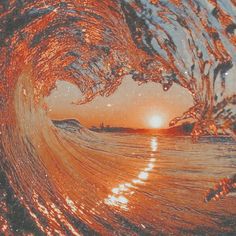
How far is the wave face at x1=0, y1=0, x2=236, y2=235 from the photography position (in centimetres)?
321

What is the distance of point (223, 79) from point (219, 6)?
729 mm

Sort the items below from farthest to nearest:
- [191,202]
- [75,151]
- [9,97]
Answer: 1. [75,151]
2. [9,97]
3. [191,202]

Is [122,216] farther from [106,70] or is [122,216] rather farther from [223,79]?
[106,70]

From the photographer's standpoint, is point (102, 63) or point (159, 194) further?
point (102, 63)

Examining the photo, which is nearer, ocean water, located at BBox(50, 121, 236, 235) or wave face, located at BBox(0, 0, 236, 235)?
wave face, located at BBox(0, 0, 236, 235)

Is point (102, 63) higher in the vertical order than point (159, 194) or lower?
higher

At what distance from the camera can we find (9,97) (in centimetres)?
490

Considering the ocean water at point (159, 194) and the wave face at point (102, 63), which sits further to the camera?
the ocean water at point (159, 194)

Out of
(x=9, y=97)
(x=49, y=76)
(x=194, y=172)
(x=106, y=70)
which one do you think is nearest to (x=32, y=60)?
(x=9, y=97)

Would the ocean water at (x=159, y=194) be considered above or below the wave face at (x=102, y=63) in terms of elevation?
below

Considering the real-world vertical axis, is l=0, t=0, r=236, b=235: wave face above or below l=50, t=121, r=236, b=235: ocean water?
above

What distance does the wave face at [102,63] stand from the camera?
3209mm

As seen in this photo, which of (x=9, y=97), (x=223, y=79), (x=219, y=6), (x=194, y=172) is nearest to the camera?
(x=219, y=6)

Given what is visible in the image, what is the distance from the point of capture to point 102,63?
20.9ft
